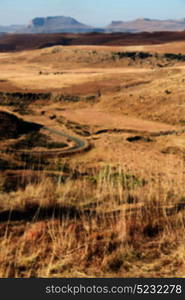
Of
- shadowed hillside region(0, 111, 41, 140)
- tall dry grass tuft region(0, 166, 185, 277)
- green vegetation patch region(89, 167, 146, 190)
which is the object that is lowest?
shadowed hillside region(0, 111, 41, 140)

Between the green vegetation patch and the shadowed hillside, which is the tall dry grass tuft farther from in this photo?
the shadowed hillside

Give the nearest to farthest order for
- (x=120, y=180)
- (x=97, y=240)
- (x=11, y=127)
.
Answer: (x=97, y=240), (x=120, y=180), (x=11, y=127)

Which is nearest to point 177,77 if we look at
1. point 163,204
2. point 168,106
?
point 168,106

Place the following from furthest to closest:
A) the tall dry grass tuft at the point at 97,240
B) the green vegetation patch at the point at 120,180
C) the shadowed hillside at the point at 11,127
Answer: the shadowed hillside at the point at 11,127
the green vegetation patch at the point at 120,180
the tall dry grass tuft at the point at 97,240

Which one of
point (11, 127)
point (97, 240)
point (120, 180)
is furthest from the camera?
point (11, 127)

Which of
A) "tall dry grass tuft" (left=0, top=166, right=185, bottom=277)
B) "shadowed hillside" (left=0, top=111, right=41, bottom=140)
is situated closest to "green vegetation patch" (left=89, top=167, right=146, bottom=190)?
"tall dry grass tuft" (left=0, top=166, right=185, bottom=277)

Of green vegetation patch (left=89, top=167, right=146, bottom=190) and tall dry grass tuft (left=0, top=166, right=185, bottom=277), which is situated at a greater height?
tall dry grass tuft (left=0, top=166, right=185, bottom=277)

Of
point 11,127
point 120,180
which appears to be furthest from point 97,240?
point 11,127

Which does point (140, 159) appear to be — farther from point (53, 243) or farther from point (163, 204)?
point (53, 243)

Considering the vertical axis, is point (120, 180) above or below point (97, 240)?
below

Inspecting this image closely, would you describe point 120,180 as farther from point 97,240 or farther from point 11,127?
point 11,127

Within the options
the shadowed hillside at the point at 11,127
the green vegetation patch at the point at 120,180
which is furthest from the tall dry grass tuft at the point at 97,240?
the shadowed hillside at the point at 11,127

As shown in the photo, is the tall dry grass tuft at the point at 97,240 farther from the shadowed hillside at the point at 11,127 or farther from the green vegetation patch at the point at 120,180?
the shadowed hillside at the point at 11,127

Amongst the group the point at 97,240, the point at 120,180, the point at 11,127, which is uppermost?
the point at 97,240
